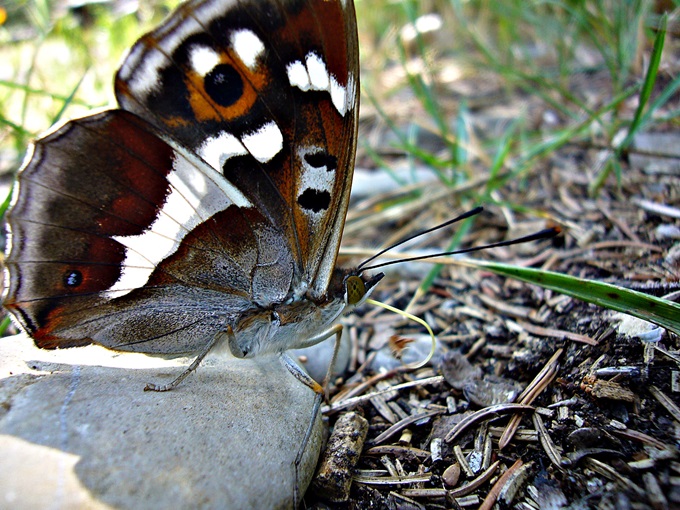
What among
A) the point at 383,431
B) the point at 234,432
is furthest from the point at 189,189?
the point at 383,431

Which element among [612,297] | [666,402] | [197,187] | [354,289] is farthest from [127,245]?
[666,402]

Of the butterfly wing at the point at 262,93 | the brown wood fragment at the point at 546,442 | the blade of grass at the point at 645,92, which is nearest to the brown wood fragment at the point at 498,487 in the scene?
the brown wood fragment at the point at 546,442

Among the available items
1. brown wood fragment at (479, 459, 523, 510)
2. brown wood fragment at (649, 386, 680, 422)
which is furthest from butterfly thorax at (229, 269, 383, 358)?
brown wood fragment at (649, 386, 680, 422)

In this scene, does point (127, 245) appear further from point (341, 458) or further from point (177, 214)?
point (341, 458)

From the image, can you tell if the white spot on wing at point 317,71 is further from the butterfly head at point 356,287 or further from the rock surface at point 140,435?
the rock surface at point 140,435

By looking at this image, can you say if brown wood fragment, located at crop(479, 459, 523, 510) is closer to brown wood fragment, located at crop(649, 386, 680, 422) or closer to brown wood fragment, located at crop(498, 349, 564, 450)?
brown wood fragment, located at crop(498, 349, 564, 450)

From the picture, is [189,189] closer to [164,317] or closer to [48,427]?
[164,317]
